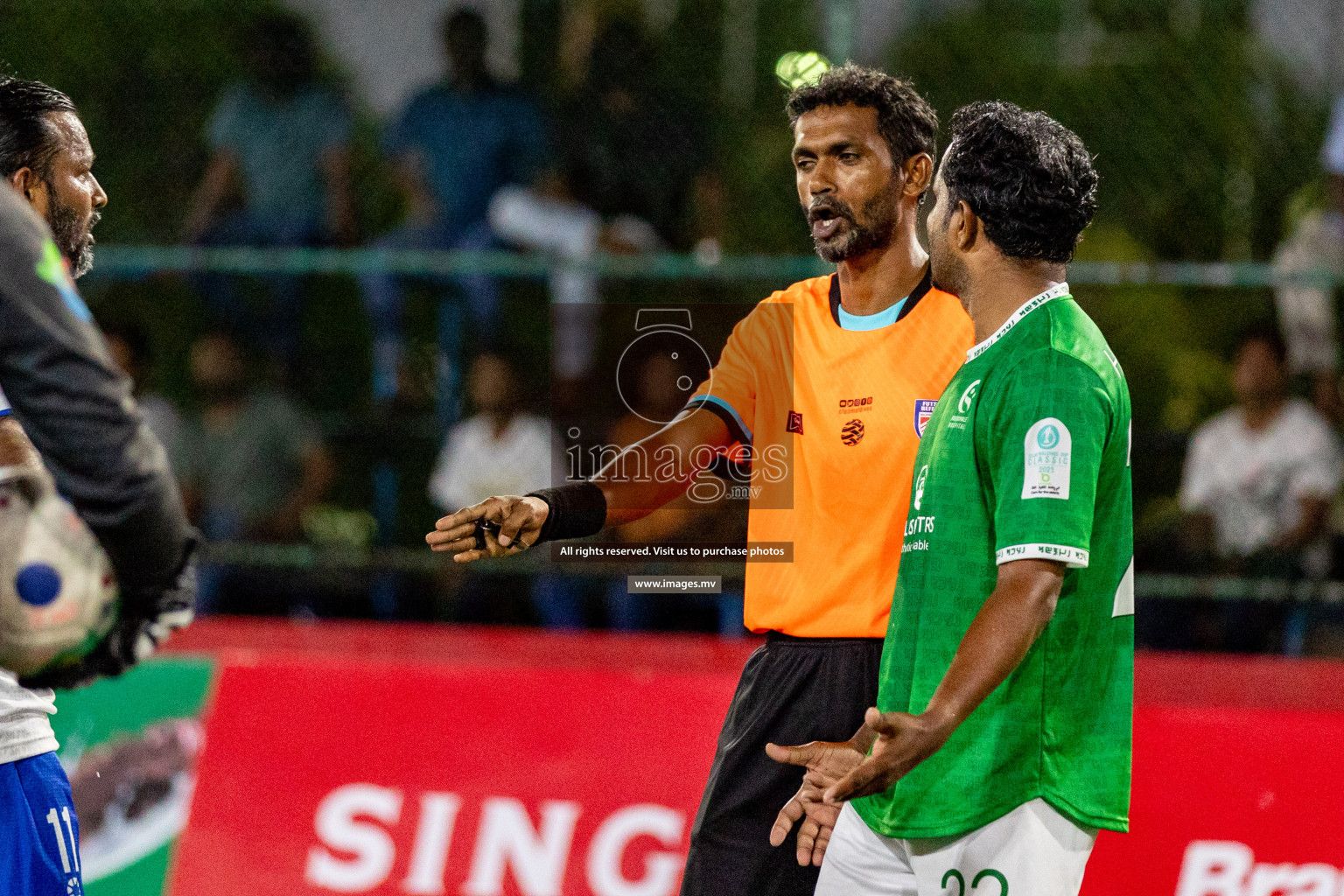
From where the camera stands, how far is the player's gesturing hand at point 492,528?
2.91 meters

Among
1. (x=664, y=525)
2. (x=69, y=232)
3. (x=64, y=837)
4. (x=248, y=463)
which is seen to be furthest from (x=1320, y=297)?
(x=64, y=837)

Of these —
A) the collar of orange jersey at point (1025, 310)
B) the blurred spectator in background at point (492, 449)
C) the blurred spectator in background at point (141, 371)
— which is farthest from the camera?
the blurred spectator in background at point (141, 371)

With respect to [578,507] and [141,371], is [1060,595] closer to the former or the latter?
[578,507]

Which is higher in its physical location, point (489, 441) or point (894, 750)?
point (894, 750)

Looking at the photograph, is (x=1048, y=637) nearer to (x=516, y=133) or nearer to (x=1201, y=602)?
(x=1201, y=602)

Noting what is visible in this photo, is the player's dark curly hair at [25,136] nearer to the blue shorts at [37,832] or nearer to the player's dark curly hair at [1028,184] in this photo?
the blue shorts at [37,832]

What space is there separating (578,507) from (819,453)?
565mm

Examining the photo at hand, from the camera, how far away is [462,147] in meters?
7.27

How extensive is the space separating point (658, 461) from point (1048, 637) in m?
1.09

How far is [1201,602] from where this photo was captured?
6012mm

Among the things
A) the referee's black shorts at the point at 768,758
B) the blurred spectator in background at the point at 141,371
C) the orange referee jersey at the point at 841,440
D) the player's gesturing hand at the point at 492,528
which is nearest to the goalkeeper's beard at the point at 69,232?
the player's gesturing hand at the point at 492,528

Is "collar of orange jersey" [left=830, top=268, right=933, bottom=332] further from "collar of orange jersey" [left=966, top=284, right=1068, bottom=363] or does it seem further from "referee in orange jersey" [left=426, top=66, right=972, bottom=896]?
"collar of orange jersey" [left=966, top=284, right=1068, bottom=363]

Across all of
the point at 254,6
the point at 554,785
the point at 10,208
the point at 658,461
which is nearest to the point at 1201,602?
the point at 554,785

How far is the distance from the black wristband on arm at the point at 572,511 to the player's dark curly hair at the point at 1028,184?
3.55 ft
